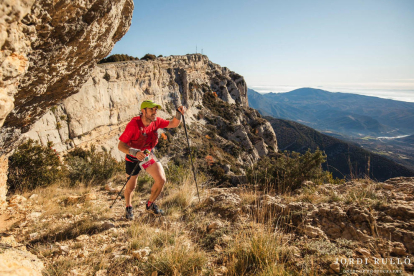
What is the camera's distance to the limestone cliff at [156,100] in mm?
13375

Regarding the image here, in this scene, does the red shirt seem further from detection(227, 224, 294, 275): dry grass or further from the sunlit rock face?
detection(227, 224, 294, 275): dry grass

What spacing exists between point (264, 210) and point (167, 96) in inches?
1120

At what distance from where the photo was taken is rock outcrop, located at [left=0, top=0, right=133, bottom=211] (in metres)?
1.54

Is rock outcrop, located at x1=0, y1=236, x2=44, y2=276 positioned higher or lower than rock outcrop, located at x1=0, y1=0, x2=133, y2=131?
lower

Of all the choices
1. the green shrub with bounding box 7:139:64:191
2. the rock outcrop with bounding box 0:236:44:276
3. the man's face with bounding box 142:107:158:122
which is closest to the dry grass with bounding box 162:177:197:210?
the man's face with bounding box 142:107:158:122

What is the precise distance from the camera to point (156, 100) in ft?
A: 86.2

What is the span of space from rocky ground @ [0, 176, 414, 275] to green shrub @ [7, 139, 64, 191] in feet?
2.50

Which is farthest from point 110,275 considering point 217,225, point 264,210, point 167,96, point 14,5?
point 167,96

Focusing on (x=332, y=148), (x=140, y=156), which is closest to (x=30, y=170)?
(x=140, y=156)

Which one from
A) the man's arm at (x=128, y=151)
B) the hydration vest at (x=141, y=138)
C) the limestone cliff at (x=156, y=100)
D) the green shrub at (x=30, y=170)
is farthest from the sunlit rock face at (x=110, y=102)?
the green shrub at (x=30, y=170)

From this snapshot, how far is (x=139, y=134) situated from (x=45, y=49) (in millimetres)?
1642

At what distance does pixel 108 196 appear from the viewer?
14.8ft

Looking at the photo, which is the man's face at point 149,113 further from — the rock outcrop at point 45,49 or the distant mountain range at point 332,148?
the distant mountain range at point 332,148

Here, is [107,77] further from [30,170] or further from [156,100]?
[30,170]
